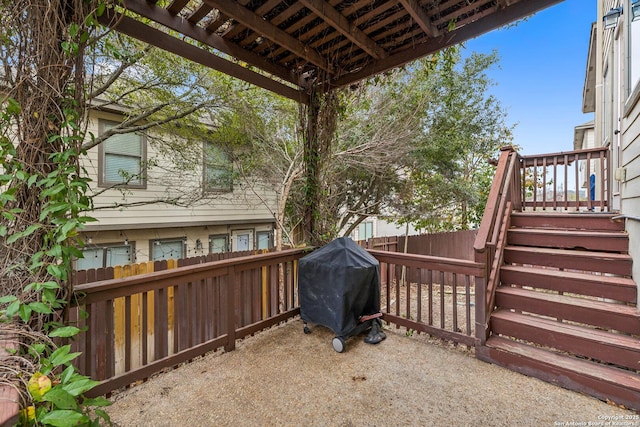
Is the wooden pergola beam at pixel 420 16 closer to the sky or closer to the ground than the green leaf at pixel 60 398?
closer to the sky

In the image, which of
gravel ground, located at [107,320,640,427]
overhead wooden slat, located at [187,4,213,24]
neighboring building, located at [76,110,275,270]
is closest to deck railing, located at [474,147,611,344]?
gravel ground, located at [107,320,640,427]

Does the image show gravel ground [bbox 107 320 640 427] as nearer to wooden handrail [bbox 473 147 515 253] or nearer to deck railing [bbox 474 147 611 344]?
deck railing [bbox 474 147 611 344]

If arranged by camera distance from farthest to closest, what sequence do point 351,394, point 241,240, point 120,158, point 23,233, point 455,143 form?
1. point 241,240
2. point 455,143
3. point 120,158
4. point 351,394
5. point 23,233

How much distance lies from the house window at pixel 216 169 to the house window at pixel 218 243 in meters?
1.34

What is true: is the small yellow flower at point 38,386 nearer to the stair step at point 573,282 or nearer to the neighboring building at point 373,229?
the stair step at point 573,282

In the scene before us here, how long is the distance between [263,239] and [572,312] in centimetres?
681

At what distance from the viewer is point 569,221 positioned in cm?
366

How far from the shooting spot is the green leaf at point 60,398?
1.01 metres

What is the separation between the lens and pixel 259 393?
2.21m

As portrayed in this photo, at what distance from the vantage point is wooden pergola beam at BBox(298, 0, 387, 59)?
2332mm

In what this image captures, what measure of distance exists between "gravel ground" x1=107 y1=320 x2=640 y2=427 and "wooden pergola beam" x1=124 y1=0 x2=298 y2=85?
2.75 metres

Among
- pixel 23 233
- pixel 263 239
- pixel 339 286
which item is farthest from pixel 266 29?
pixel 263 239

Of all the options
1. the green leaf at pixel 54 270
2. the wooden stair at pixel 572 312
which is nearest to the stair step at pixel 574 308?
the wooden stair at pixel 572 312

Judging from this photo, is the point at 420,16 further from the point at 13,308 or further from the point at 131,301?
the point at 131,301
